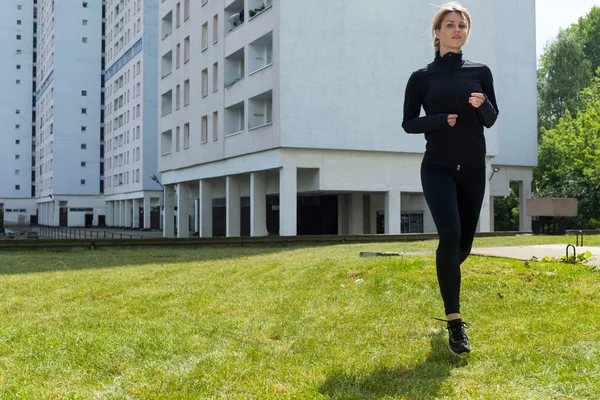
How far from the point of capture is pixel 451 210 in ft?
14.8

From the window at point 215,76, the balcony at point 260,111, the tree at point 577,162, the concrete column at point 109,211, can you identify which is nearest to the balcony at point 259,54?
the balcony at point 260,111

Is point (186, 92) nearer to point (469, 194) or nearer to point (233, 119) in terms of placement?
point (233, 119)

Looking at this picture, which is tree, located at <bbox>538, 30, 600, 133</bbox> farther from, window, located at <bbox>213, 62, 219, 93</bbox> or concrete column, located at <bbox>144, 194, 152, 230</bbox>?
concrete column, located at <bbox>144, 194, 152, 230</bbox>

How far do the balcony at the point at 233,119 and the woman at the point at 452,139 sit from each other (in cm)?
3324

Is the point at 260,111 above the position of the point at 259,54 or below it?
below

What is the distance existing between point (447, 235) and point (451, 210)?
0.17 m

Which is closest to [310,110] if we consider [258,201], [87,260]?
[258,201]

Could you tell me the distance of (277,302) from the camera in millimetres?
7082

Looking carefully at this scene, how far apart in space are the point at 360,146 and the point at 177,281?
78.0 ft

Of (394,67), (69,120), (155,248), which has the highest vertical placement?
(69,120)

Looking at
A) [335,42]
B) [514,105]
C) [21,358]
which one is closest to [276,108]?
[335,42]

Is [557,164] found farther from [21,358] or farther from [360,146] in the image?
[21,358]

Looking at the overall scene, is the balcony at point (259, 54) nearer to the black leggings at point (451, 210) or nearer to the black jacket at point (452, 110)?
the black jacket at point (452, 110)

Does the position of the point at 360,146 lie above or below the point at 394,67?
below
